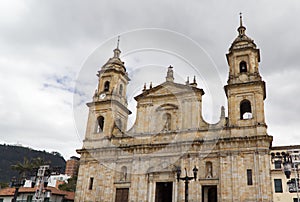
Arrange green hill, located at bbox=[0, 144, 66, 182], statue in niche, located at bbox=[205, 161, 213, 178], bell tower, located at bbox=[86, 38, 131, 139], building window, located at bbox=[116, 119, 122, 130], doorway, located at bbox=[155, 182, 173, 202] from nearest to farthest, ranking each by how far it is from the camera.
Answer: statue in niche, located at bbox=[205, 161, 213, 178]
doorway, located at bbox=[155, 182, 173, 202]
bell tower, located at bbox=[86, 38, 131, 139]
building window, located at bbox=[116, 119, 122, 130]
green hill, located at bbox=[0, 144, 66, 182]

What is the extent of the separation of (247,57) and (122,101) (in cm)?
1480

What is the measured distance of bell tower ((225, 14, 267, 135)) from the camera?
28797mm

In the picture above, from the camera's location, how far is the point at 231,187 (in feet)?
87.6

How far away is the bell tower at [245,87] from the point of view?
94.5 feet

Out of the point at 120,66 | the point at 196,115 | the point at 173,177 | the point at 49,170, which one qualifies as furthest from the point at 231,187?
the point at 120,66

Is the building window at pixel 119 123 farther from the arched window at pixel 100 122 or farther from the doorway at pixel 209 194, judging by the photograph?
the doorway at pixel 209 194

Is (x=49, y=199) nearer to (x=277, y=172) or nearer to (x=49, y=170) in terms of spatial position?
(x=49, y=170)

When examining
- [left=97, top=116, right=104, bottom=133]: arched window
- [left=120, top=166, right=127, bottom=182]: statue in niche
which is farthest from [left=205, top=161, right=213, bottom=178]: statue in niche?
[left=97, top=116, right=104, bottom=133]: arched window

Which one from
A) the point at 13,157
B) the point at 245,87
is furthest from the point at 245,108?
the point at 13,157

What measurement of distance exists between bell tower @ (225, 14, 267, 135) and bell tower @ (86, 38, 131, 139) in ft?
40.7

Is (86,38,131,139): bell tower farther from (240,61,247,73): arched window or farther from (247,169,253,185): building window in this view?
(247,169,253,185): building window

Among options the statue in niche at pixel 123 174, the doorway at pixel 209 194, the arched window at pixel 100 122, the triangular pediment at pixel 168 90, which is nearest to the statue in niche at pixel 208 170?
the doorway at pixel 209 194

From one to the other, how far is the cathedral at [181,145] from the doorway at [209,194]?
90mm

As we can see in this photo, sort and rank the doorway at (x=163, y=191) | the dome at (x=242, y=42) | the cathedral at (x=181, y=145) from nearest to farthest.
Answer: the cathedral at (x=181, y=145) < the doorway at (x=163, y=191) < the dome at (x=242, y=42)
